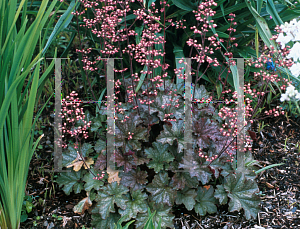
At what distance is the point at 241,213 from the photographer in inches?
83.4

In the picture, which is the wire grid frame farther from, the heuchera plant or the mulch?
the mulch

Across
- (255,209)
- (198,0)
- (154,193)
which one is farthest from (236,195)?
(198,0)

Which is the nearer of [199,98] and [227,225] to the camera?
[227,225]

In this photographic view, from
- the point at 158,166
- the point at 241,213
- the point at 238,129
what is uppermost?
the point at 238,129

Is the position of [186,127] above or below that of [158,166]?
above

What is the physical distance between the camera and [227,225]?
6.70 ft

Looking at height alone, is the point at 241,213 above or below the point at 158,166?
below

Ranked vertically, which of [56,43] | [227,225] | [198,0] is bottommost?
[227,225]

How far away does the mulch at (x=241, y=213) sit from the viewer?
6.75 feet

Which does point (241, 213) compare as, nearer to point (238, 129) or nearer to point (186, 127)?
point (238, 129)

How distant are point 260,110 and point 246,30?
694 millimetres

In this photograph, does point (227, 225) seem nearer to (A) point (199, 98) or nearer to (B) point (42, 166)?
(A) point (199, 98)

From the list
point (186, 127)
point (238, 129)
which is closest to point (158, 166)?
point (186, 127)

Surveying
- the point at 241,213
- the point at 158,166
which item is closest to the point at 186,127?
the point at 158,166
